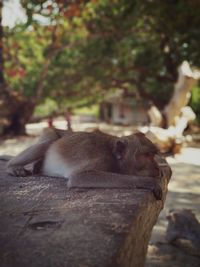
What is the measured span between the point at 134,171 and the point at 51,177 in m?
0.85

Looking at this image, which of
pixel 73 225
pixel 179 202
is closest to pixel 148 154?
pixel 73 225

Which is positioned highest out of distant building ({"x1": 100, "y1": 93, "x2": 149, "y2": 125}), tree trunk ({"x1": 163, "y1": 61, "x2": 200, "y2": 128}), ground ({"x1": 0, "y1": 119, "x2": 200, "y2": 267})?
tree trunk ({"x1": 163, "y1": 61, "x2": 200, "y2": 128})

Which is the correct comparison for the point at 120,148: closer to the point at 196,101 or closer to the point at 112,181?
the point at 112,181

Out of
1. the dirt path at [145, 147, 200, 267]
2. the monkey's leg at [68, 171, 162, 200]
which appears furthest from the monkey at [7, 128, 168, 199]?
the dirt path at [145, 147, 200, 267]

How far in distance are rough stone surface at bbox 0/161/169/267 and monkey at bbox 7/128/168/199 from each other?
151mm

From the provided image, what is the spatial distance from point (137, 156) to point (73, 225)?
128 centimetres

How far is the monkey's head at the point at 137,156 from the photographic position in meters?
3.69

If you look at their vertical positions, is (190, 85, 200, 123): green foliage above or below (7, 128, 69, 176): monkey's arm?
below

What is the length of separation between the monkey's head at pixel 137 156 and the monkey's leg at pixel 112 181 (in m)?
0.17

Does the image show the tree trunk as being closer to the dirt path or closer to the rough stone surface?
the dirt path

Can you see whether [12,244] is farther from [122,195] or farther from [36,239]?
[122,195]

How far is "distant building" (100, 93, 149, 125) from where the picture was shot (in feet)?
99.8

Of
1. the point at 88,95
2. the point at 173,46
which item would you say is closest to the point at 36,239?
the point at 173,46

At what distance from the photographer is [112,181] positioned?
138 inches
